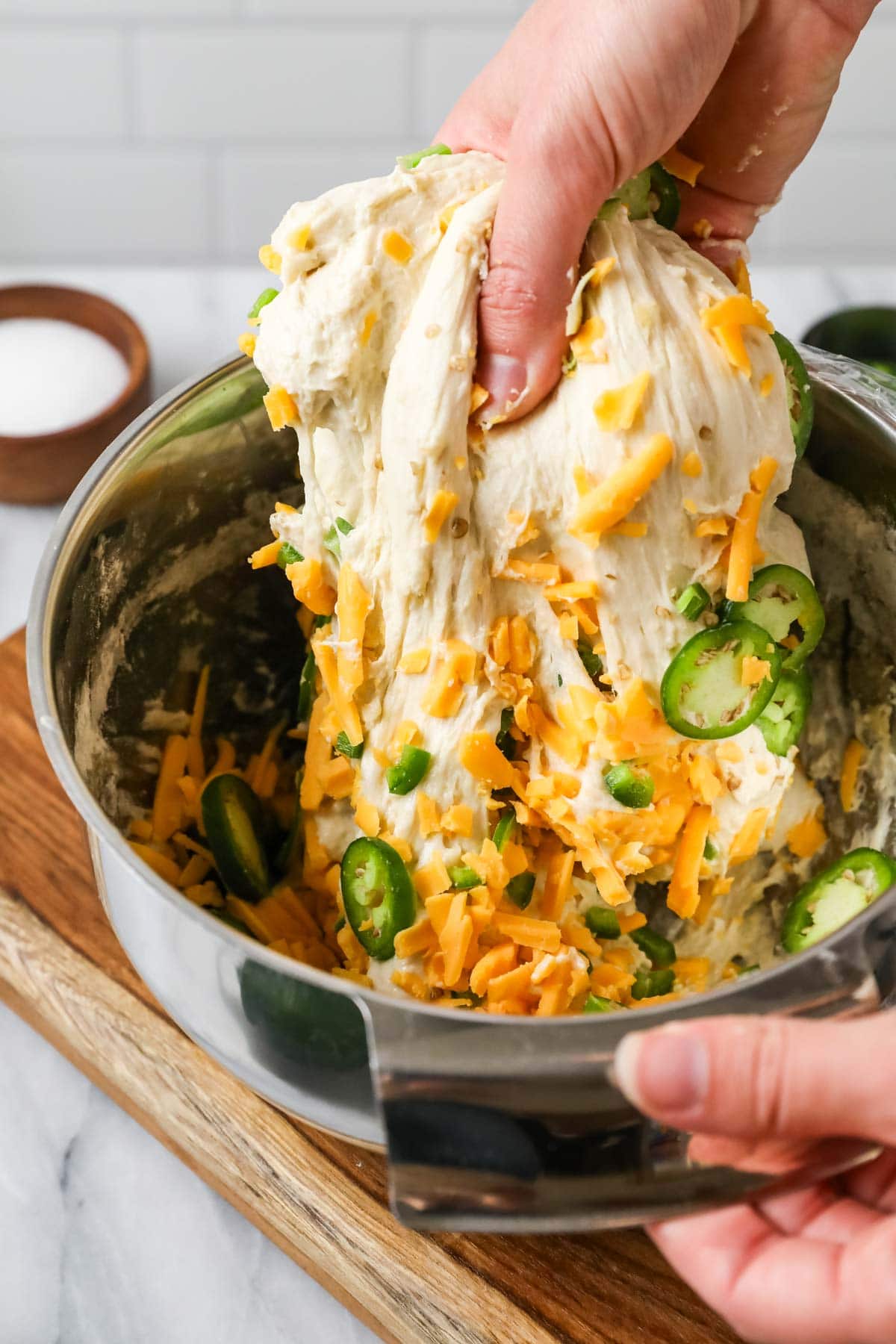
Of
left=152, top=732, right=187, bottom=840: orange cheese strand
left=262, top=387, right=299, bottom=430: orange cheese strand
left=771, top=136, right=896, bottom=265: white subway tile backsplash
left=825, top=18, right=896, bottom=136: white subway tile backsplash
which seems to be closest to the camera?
left=262, top=387, right=299, bottom=430: orange cheese strand

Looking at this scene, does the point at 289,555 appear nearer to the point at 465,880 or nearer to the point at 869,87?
the point at 465,880

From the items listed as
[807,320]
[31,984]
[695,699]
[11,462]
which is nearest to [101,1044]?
[31,984]

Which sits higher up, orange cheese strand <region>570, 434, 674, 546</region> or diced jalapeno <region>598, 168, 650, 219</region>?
diced jalapeno <region>598, 168, 650, 219</region>

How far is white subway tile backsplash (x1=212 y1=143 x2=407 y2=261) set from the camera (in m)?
2.73

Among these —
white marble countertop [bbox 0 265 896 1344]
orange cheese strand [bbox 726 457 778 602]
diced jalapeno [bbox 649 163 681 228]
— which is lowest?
white marble countertop [bbox 0 265 896 1344]

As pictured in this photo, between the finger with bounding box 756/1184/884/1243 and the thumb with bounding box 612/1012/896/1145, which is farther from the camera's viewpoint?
the finger with bounding box 756/1184/884/1243

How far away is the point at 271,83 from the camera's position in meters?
2.61

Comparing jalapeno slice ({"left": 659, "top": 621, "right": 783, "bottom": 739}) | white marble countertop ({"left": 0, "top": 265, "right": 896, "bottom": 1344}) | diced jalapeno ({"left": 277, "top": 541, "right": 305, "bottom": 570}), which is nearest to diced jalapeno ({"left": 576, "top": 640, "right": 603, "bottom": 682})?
jalapeno slice ({"left": 659, "top": 621, "right": 783, "bottom": 739})

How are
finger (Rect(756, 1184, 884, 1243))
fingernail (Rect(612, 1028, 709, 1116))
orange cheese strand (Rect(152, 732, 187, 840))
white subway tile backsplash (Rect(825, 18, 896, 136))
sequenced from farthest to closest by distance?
white subway tile backsplash (Rect(825, 18, 896, 136)), orange cheese strand (Rect(152, 732, 187, 840)), finger (Rect(756, 1184, 884, 1243)), fingernail (Rect(612, 1028, 709, 1116))

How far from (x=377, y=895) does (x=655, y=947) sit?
281 millimetres

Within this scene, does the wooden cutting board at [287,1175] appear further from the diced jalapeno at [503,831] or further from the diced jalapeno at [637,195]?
the diced jalapeno at [637,195]

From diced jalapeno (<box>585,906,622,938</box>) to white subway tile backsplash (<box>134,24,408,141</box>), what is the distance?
1.98 metres

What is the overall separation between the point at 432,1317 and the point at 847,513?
0.84 metres

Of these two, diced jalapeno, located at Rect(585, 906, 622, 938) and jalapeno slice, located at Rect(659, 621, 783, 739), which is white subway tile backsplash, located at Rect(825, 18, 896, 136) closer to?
jalapeno slice, located at Rect(659, 621, 783, 739)
